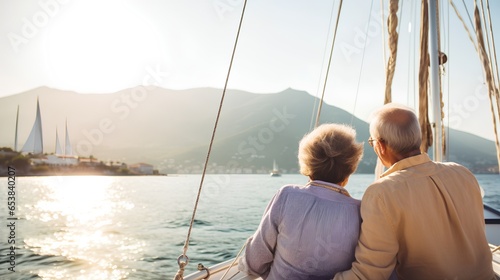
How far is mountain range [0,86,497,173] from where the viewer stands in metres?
79.4

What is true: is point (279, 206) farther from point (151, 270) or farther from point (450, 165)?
point (151, 270)

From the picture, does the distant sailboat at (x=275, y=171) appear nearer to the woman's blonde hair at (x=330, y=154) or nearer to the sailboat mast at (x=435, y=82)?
the sailboat mast at (x=435, y=82)

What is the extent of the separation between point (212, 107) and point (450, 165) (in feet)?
→ 415

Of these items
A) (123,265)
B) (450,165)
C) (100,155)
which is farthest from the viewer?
(100,155)

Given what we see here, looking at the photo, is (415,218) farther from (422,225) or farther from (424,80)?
(424,80)

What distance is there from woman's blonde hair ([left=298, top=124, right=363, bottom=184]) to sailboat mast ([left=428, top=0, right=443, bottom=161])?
1.56 m

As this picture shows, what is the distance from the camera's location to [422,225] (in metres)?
1.16

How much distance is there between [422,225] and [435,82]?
1.89 m

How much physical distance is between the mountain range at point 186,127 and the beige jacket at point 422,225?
63817 mm

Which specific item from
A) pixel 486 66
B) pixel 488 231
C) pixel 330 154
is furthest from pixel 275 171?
pixel 330 154

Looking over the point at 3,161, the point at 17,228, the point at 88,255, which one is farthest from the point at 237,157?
the point at 88,255

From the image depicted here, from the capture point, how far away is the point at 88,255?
8961 millimetres

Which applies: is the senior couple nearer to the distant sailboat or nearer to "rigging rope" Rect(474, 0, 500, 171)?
"rigging rope" Rect(474, 0, 500, 171)

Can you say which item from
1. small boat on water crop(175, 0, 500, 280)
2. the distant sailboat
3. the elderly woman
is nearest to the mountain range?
the distant sailboat
